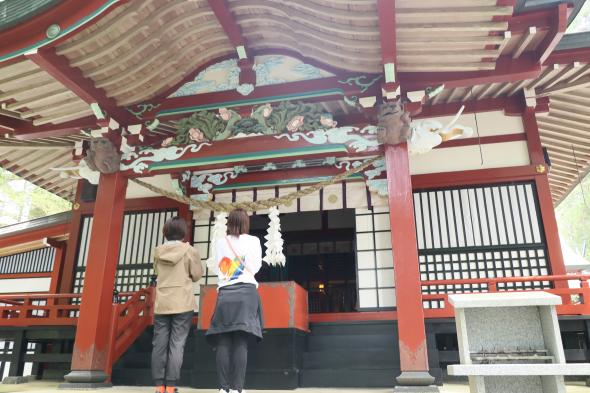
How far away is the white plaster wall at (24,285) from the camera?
11.8 m

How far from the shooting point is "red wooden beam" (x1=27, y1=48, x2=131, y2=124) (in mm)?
5266

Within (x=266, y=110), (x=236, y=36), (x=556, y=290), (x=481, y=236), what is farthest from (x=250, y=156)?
(x=556, y=290)

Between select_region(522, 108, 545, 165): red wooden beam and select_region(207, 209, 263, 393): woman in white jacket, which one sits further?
select_region(522, 108, 545, 165): red wooden beam

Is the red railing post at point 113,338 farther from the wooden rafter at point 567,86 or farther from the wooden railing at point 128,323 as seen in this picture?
the wooden rafter at point 567,86

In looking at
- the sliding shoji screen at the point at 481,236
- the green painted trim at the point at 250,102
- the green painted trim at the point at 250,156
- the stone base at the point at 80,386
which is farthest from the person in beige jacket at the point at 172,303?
the sliding shoji screen at the point at 481,236

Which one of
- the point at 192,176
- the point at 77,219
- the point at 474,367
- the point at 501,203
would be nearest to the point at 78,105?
the point at 192,176

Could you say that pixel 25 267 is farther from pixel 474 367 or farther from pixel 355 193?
pixel 474 367

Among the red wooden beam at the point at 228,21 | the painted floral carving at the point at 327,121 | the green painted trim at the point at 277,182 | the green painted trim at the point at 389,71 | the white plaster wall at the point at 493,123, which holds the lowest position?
the green painted trim at the point at 277,182

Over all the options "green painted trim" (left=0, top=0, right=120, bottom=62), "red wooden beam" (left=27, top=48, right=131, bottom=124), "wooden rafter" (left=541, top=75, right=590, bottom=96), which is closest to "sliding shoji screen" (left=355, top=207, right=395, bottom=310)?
"wooden rafter" (left=541, top=75, right=590, bottom=96)

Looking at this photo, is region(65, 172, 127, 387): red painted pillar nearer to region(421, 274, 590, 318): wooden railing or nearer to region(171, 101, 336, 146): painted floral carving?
region(171, 101, 336, 146): painted floral carving

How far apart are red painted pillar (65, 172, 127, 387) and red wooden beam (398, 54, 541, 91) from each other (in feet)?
13.7

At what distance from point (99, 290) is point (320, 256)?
7.03 meters

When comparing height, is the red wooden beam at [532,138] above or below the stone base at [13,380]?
above

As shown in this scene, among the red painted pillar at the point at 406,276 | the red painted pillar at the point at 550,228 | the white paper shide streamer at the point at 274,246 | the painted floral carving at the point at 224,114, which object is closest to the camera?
the red painted pillar at the point at 406,276
